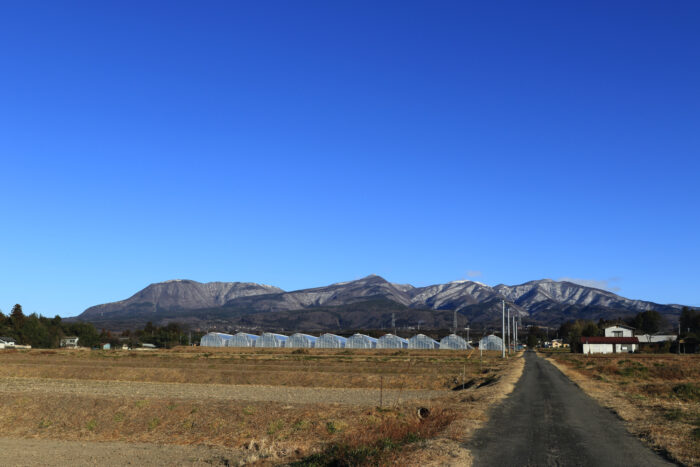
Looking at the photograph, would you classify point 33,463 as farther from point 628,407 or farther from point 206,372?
point 206,372

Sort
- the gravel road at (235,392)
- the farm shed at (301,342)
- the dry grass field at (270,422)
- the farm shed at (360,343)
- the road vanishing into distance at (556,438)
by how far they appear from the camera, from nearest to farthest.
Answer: the road vanishing into distance at (556,438)
the dry grass field at (270,422)
the gravel road at (235,392)
the farm shed at (360,343)
the farm shed at (301,342)

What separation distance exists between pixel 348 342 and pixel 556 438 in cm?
16491

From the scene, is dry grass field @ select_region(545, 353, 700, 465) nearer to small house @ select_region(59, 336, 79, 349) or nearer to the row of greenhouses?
the row of greenhouses

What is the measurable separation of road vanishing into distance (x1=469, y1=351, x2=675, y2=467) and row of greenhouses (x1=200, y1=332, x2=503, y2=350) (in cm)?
14462

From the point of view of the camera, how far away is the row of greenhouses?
584ft

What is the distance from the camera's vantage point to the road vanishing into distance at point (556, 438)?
18.6 metres

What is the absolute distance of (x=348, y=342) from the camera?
185 metres

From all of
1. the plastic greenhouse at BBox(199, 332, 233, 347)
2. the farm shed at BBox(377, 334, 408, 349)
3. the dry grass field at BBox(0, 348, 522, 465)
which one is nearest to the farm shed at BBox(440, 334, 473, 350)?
the farm shed at BBox(377, 334, 408, 349)

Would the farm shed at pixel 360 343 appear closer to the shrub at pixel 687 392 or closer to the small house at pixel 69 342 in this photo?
the small house at pixel 69 342

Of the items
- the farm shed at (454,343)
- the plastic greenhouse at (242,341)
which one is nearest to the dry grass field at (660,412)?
the farm shed at (454,343)

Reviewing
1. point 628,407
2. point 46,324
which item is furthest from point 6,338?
point 628,407

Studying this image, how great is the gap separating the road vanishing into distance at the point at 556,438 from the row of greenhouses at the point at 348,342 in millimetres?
144620

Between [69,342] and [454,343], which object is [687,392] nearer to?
[454,343]

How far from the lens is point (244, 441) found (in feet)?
93.4
